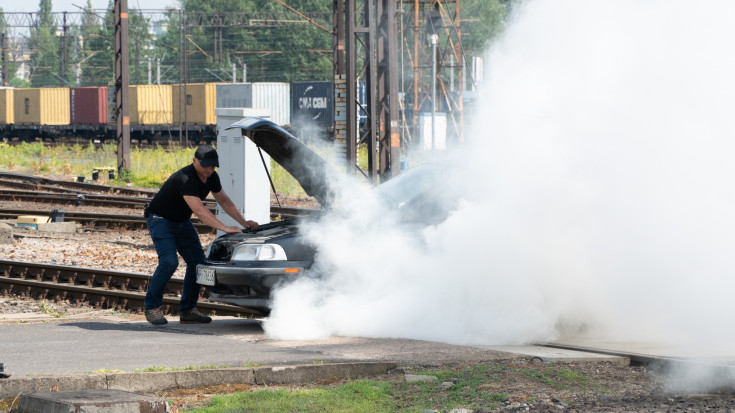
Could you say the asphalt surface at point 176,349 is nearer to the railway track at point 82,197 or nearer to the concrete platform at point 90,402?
the concrete platform at point 90,402

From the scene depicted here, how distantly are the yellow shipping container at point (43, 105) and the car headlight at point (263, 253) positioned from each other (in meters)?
55.7

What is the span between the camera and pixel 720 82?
7785 mm

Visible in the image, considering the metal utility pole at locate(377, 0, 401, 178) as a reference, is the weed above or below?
below

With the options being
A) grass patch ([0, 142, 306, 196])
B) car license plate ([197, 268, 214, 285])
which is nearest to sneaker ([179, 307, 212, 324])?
car license plate ([197, 268, 214, 285])

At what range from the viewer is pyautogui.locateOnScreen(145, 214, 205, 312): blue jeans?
894 cm

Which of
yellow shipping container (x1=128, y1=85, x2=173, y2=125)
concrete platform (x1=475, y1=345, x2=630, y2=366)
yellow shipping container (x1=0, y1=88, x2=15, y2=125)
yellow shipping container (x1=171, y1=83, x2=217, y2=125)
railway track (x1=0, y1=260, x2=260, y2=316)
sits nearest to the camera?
concrete platform (x1=475, y1=345, x2=630, y2=366)

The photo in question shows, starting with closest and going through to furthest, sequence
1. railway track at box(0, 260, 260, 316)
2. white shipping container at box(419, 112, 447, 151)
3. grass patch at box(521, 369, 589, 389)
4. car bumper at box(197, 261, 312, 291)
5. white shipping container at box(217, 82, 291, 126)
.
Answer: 1. grass patch at box(521, 369, 589, 389)
2. car bumper at box(197, 261, 312, 291)
3. railway track at box(0, 260, 260, 316)
4. white shipping container at box(419, 112, 447, 151)
5. white shipping container at box(217, 82, 291, 126)

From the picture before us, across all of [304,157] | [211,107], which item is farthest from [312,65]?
[304,157]

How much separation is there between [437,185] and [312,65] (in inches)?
3170

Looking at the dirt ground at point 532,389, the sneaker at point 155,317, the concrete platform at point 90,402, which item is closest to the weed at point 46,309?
the sneaker at point 155,317

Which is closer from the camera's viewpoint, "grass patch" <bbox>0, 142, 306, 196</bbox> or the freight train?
"grass patch" <bbox>0, 142, 306, 196</bbox>

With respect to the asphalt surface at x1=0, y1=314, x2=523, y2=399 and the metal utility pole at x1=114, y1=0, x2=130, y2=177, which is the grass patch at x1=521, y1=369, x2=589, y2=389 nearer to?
the asphalt surface at x1=0, y1=314, x2=523, y2=399

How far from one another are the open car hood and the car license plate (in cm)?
130

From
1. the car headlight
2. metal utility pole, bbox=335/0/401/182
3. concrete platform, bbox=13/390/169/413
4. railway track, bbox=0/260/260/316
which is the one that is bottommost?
railway track, bbox=0/260/260/316
